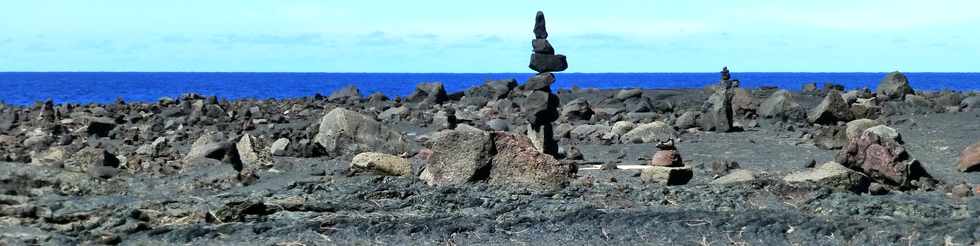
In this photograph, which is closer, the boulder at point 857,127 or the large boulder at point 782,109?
the boulder at point 857,127

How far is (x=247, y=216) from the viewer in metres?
12.1

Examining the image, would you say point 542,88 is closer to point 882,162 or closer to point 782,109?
point 882,162

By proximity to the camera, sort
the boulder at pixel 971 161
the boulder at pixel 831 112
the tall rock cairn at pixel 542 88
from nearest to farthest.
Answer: the boulder at pixel 971 161, the tall rock cairn at pixel 542 88, the boulder at pixel 831 112

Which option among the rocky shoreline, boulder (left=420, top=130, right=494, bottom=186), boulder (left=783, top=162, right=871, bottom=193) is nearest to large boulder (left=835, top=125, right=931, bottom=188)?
the rocky shoreline

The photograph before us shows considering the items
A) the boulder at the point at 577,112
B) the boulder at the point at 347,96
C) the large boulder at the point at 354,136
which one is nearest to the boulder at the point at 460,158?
the large boulder at the point at 354,136

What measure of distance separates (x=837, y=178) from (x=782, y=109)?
16.0 metres

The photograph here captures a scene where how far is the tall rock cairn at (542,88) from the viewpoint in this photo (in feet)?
64.3

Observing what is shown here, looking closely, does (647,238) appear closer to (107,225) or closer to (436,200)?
(436,200)

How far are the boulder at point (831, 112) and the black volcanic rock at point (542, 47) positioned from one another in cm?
1114

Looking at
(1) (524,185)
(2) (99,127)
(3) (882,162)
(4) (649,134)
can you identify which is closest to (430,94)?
(2) (99,127)

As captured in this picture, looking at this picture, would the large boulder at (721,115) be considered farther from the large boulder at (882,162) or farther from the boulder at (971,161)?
the large boulder at (882,162)

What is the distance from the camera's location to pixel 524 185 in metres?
14.5

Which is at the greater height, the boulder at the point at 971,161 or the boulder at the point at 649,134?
the boulder at the point at 971,161

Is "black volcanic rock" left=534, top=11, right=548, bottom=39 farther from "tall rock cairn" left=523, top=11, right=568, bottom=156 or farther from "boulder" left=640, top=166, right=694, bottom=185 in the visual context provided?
"boulder" left=640, top=166, right=694, bottom=185
